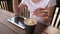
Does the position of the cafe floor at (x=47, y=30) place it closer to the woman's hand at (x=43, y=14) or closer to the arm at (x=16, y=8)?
the woman's hand at (x=43, y=14)

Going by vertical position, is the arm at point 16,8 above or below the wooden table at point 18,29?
above

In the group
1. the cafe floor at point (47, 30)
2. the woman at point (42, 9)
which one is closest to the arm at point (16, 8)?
the woman at point (42, 9)

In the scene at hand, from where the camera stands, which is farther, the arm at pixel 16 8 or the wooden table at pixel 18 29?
the arm at pixel 16 8

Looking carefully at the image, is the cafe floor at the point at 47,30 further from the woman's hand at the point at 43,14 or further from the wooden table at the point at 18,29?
the woman's hand at the point at 43,14

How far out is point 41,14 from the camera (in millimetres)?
1163

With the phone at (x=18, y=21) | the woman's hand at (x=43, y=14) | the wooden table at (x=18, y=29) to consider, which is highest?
the woman's hand at (x=43, y=14)

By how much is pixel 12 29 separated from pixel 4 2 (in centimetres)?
140

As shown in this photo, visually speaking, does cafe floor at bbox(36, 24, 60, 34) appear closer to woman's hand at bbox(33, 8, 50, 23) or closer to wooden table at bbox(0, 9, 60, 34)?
wooden table at bbox(0, 9, 60, 34)

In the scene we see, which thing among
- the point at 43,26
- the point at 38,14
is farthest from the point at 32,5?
the point at 43,26

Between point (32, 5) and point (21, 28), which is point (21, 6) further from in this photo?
point (21, 28)

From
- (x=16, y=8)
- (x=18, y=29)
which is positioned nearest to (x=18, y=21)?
(x=18, y=29)

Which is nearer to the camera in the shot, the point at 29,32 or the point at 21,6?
the point at 29,32

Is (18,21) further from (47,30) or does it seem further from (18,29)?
(47,30)

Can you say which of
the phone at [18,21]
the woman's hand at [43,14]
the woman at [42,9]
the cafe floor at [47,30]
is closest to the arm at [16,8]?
the woman at [42,9]
